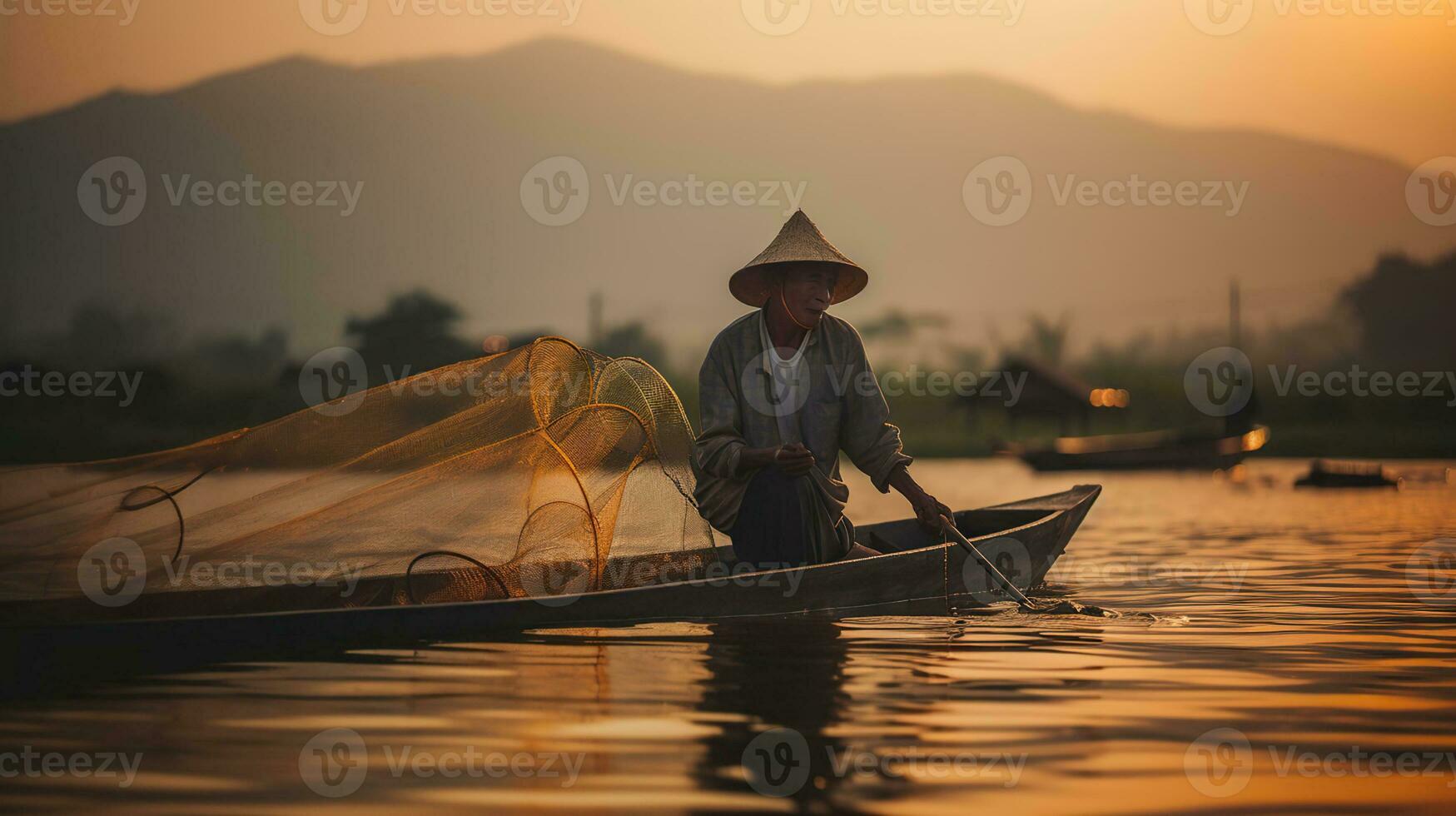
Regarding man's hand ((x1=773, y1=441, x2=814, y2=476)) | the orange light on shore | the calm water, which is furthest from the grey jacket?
the orange light on shore

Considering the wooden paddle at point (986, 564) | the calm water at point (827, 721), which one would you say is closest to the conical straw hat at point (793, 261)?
the wooden paddle at point (986, 564)

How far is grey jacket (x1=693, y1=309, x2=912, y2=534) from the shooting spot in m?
6.08

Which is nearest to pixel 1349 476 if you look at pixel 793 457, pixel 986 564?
pixel 986 564

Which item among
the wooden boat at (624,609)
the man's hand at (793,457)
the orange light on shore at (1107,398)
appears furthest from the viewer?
the orange light on shore at (1107,398)

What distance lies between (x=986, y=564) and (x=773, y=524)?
4.36 ft

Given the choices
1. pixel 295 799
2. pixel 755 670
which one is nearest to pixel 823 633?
pixel 755 670

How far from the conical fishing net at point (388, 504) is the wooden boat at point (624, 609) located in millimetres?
505

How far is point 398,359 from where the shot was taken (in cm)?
6253

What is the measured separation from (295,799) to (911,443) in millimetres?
62690

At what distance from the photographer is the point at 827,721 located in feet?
12.5

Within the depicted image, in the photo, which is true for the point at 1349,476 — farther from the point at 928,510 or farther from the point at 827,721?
the point at 827,721

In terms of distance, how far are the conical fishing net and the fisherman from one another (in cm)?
45

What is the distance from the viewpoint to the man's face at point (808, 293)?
6.06 metres

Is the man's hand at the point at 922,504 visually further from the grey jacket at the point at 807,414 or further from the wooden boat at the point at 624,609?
the wooden boat at the point at 624,609
